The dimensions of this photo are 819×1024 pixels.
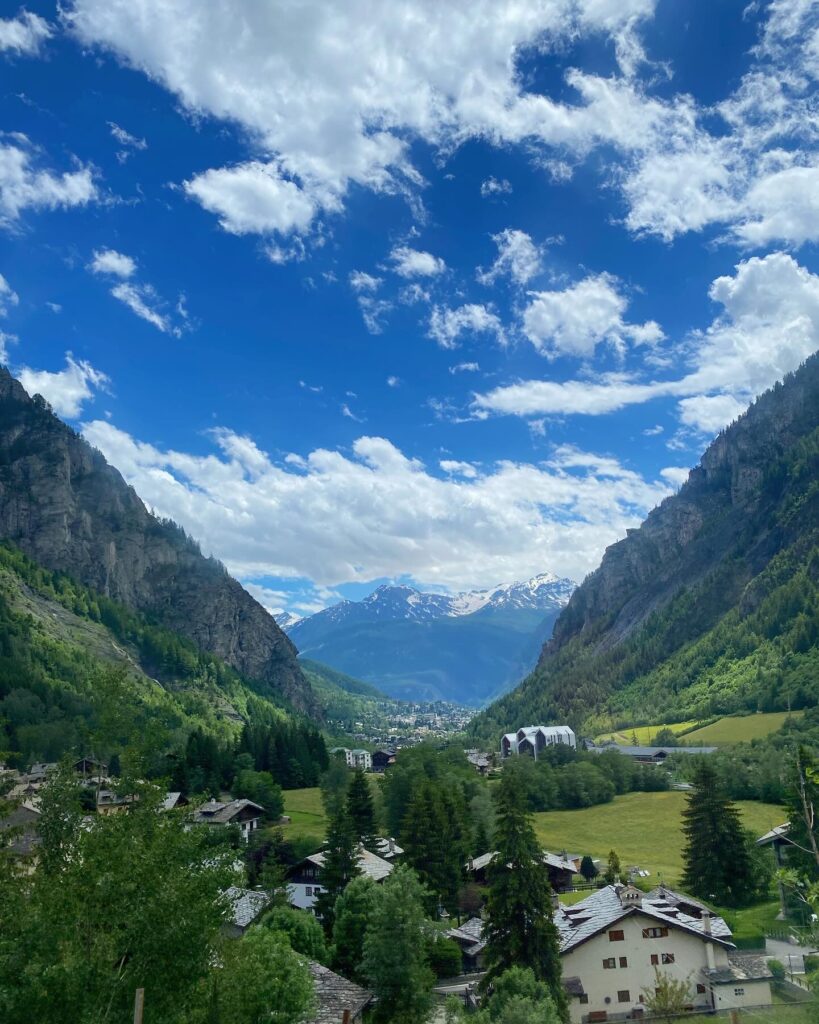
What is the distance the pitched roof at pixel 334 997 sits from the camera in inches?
1457

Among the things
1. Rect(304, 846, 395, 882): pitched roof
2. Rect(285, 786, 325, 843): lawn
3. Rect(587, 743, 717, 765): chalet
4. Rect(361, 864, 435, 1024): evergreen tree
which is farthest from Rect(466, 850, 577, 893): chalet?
Rect(587, 743, 717, 765): chalet

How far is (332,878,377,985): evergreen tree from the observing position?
2030 inches

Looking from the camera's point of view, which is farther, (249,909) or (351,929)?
(249,909)

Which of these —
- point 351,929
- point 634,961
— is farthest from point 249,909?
point 634,961

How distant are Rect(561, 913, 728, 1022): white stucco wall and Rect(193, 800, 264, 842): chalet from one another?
45.4 meters

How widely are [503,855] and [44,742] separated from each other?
111695mm

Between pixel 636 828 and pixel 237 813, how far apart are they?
57234mm

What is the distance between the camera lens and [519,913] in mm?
45250

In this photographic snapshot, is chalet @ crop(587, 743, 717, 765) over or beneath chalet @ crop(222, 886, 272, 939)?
over

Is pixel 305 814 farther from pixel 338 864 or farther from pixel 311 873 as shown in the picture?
pixel 338 864

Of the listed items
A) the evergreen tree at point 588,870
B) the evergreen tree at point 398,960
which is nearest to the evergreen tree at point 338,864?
the evergreen tree at point 398,960

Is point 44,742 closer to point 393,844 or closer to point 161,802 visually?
point 393,844

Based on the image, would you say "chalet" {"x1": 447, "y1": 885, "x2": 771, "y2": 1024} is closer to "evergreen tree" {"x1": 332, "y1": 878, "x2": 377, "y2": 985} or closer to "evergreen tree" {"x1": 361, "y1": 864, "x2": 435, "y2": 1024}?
"evergreen tree" {"x1": 361, "y1": 864, "x2": 435, "y2": 1024}

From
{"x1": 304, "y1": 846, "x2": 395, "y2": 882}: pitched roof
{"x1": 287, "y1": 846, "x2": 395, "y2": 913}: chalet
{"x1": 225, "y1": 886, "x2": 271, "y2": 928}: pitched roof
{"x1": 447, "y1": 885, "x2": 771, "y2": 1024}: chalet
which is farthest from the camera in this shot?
{"x1": 287, "y1": 846, "x2": 395, "y2": 913}: chalet
